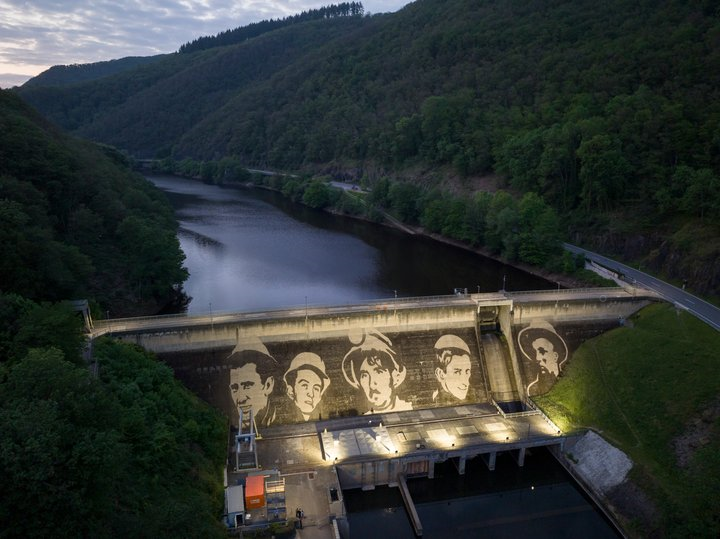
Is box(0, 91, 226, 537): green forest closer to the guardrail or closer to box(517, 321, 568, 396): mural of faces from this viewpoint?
the guardrail

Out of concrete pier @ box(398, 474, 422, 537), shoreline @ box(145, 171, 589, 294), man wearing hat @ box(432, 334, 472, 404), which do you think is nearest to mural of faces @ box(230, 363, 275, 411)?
concrete pier @ box(398, 474, 422, 537)

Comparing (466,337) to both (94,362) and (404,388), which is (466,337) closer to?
(404,388)

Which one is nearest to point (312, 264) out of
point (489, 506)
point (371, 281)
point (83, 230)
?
point (371, 281)

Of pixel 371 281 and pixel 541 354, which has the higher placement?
pixel 371 281

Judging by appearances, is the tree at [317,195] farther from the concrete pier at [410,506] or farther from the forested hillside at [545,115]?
the concrete pier at [410,506]

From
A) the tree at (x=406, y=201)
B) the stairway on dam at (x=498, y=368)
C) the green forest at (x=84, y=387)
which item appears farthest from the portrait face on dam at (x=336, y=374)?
the tree at (x=406, y=201)

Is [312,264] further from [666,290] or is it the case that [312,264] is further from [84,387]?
[84,387]
